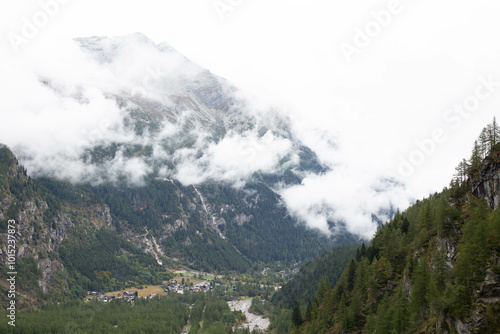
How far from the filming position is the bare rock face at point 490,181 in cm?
7176

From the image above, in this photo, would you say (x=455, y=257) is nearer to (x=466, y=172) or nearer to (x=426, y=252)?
(x=426, y=252)

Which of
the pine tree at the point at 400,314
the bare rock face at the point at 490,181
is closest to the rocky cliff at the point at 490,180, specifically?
the bare rock face at the point at 490,181

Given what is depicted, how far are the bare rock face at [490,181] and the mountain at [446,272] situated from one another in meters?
0.17

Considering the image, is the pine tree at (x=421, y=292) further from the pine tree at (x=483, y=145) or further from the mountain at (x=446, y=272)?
the pine tree at (x=483, y=145)

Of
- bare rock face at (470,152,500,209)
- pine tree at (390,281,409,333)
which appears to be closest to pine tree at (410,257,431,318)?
pine tree at (390,281,409,333)

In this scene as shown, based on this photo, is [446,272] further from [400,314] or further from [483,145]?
[483,145]

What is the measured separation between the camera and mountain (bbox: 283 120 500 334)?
58.2 m

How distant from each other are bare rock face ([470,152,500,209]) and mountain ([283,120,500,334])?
0.17 meters

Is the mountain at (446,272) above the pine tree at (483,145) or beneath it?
beneath

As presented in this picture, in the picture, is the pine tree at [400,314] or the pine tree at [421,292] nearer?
the pine tree at [421,292]

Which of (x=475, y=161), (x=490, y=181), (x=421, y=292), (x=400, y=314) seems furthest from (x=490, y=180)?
(x=400, y=314)

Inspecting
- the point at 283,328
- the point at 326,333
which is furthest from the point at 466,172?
the point at 283,328

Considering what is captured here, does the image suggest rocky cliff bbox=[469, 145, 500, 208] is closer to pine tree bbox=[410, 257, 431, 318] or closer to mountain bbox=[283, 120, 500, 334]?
mountain bbox=[283, 120, 500, 334]

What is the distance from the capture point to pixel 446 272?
229ft
